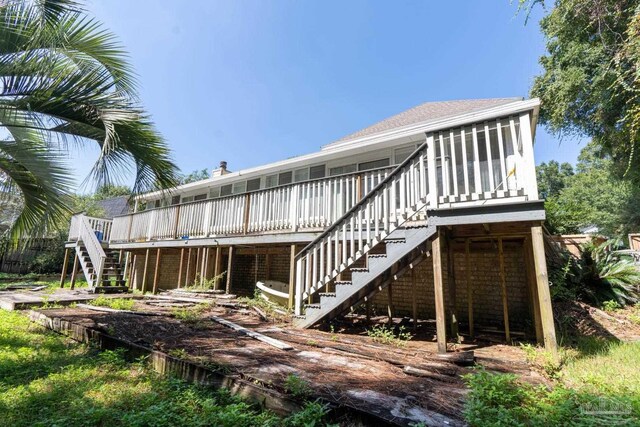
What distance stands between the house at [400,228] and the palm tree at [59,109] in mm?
995

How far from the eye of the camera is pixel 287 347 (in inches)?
176

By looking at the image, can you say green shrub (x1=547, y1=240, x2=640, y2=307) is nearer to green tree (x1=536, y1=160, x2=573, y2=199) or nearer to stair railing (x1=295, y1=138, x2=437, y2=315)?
stair railing (x1=295, y1=138, x2=437, y2=315)

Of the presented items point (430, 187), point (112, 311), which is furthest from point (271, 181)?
point (430, 187)

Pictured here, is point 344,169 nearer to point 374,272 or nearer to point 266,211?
point 266,211

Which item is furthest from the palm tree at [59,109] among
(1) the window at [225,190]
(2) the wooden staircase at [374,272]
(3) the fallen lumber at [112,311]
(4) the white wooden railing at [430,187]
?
(1) the window at [225,190]

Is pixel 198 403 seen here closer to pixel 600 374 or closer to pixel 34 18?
pixel 600 374

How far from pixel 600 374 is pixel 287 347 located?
3.78m

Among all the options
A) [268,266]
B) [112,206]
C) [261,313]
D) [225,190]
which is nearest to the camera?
[261,313]

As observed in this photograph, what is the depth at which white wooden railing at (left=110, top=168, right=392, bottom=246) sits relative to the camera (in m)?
7.13

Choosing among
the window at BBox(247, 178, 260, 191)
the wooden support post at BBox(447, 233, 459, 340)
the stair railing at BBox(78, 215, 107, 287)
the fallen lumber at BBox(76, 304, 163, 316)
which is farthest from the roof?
the wooden support post at BBox(447, 233, 459, 340)

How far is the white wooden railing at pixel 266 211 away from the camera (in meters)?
7.13

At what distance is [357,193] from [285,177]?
17.2ft

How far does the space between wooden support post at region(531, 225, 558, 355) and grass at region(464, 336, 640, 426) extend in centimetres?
18

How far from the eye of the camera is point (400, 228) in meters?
5.40
